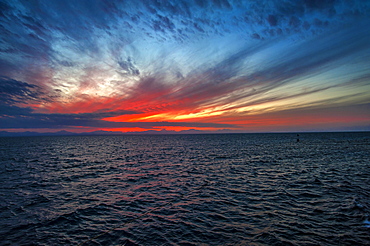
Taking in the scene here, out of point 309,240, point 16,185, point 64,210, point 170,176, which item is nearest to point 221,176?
point 170,176

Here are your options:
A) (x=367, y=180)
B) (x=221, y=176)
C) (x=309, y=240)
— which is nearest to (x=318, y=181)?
(x=367, y=180)

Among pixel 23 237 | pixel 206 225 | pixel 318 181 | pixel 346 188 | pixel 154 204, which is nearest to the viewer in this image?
pixel 23 237

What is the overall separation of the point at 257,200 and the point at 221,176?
9417 millimetres

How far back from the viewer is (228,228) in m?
10.9

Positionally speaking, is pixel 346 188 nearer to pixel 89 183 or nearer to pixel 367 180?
pixel 367 180

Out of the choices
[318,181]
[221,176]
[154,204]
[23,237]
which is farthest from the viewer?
[221,176]

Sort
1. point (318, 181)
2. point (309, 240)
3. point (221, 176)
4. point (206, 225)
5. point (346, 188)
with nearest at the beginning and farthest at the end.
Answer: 1. point (309, 240)
2. point (206, 225)
3. point (346, 188)
4. point (318, 181)
5. point (221, 176)

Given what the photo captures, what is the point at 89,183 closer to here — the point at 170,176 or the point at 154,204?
the point at 170,176

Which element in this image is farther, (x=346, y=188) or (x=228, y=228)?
(x=346, y=188)

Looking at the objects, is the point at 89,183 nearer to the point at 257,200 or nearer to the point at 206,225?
the point at 206,225

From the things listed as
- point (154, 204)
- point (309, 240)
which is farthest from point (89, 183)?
point (309, 240)

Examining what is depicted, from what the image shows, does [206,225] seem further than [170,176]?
No

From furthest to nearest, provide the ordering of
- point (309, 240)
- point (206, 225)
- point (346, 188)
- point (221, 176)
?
point (221, 176) < point (346, 188) < point (206, 225) < point (309, 240)

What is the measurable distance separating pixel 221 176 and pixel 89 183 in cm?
1659
